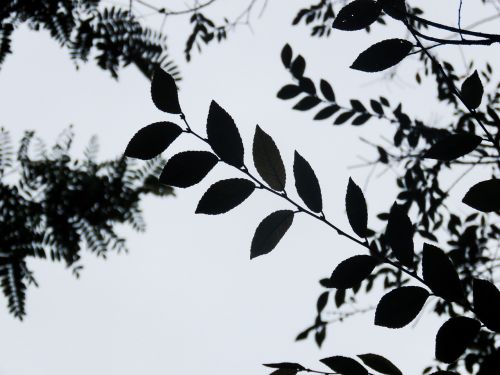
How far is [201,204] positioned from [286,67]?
61.5 inches

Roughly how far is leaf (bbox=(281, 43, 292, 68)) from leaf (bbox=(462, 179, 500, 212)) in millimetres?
1549

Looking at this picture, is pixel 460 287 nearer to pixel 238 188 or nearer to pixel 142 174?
pixel 238 188

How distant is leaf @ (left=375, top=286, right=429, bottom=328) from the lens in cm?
71

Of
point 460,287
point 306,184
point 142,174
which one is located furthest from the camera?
point 142,174

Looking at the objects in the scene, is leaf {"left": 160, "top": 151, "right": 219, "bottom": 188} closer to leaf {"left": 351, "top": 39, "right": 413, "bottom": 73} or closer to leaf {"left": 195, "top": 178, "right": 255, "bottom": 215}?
leaf {"left": 195, "top": 178, "right": 255, "bottom": 215}

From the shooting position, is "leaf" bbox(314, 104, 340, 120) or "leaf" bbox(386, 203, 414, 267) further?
"leaf" bbox(314, 104, 340, 120)

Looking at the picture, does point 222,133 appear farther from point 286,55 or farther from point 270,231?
point 286,55

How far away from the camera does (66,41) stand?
8.48ft

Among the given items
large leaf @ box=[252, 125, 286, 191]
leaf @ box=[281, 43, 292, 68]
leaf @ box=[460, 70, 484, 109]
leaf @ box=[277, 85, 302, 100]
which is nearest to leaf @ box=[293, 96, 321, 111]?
leaf @ box=[277, 85, 302, 100]

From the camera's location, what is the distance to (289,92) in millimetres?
2152

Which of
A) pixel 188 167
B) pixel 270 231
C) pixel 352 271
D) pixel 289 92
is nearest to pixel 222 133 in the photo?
pixel 188 167

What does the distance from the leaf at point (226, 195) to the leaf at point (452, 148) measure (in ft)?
1.18

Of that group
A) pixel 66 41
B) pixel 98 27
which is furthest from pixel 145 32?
pixel 66 41

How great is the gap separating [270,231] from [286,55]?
1.53 metres
